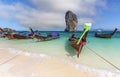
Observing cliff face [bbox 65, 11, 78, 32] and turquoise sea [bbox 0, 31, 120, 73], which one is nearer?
turquoise sea [bbox 0, 31, 120, 73]

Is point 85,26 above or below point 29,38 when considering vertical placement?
above

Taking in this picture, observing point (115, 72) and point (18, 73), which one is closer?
point (18, 73)

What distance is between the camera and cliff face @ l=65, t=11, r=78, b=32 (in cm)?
8181

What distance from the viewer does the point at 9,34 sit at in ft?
74.9

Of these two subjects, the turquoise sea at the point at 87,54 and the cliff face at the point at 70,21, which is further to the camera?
the cliff face at the point at 70,21

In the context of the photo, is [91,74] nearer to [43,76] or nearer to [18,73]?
[43,76]

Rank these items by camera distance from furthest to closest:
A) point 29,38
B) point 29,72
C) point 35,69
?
point 29,38 < point 35,69 < point 29,72

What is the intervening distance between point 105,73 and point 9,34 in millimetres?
20059

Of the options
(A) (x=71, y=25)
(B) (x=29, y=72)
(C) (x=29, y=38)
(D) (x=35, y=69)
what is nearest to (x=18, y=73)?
(B) (x=29, y=72)

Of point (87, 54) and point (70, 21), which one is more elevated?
point (70, 21)

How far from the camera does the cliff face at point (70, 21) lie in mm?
81812

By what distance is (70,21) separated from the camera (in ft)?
271

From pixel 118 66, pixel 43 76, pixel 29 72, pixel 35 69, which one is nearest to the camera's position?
pixel 43 76

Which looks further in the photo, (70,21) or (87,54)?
(70,21)
